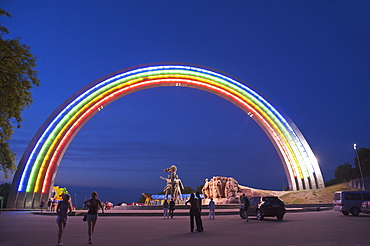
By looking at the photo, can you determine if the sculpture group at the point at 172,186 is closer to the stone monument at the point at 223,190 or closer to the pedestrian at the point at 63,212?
the stone monument at the point at 223,190

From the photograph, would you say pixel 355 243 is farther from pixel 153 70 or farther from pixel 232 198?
pixel 153 70

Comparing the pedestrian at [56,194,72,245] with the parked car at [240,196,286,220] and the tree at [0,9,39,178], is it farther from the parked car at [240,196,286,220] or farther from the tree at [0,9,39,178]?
the parked car at [240,196,286,220]

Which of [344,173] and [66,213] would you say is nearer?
[66,213]

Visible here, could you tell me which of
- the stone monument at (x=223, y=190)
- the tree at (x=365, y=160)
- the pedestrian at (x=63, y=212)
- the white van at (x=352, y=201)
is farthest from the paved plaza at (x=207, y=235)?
the tree at (x=365, y=160)

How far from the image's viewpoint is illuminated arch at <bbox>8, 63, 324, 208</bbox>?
43094mm

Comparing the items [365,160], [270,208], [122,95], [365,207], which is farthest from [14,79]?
[365,160]

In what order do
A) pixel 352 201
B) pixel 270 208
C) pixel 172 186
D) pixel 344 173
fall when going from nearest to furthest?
pixel 270 208, pixel 352 201, pixel 172 186, pixel 344 173

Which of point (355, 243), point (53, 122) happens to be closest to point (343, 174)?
point (53, 122)

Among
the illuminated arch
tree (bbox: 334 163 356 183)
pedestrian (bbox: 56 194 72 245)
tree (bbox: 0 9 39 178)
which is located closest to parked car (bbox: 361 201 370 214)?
pedestrian (bbox: 56 194 72 245)

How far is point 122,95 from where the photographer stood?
50.3m

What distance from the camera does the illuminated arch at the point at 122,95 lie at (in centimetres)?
4309

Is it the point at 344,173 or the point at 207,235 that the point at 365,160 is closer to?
the point at 344,173

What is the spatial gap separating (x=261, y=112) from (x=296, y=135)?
744 cm

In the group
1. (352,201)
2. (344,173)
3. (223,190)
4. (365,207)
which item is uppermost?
(344,173)
